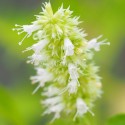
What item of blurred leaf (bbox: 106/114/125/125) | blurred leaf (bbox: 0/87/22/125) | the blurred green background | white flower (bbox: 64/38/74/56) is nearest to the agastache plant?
white flower (bbox: 64/38/74/56)

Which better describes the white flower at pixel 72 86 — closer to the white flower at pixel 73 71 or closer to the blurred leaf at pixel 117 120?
the white flower at pixel 73 71

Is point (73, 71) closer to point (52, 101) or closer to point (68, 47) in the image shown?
point (68, 47)

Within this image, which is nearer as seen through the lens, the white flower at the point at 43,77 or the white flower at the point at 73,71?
the white flower at the point at 73,71

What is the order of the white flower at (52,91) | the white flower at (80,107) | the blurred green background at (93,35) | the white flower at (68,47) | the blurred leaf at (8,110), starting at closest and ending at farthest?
the white flower at (68,47)
the white flower at (80,107)
the white flower at (52,91)
the blurred leaf at (8,110)
the blurred green background at (93,35)

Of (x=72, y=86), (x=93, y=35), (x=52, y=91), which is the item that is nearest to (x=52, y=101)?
(x=52, y=91)

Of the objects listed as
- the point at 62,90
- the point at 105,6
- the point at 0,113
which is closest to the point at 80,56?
the point at 62,90

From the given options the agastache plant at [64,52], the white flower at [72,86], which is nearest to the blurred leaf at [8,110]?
the agastache plant at [64,52]

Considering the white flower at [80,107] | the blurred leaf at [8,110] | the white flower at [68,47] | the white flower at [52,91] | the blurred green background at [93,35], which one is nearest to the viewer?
the white flower at [68,47]

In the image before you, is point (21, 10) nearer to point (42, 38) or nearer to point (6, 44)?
point (6, 44)
